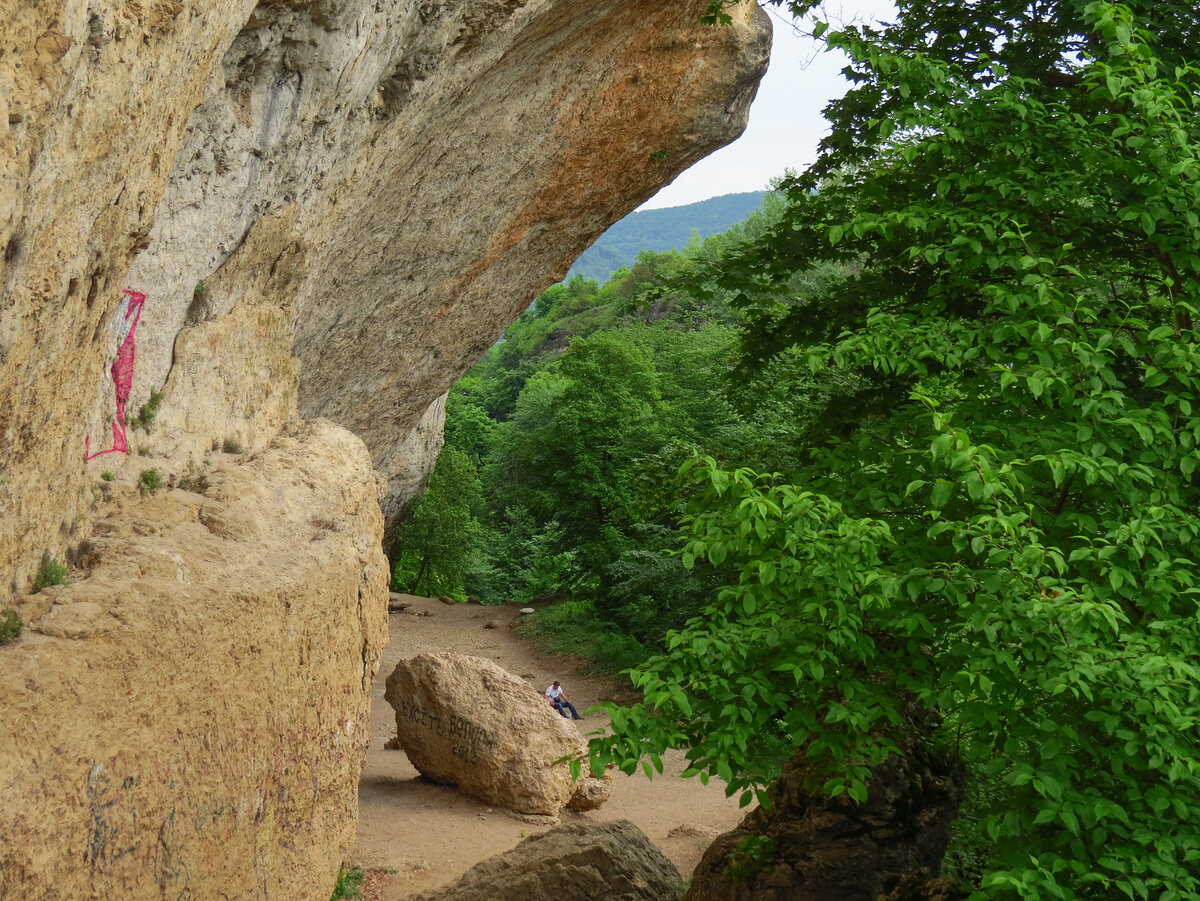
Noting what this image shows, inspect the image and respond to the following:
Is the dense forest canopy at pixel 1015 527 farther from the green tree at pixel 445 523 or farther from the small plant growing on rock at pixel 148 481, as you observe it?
the green tree at pixel 445 523

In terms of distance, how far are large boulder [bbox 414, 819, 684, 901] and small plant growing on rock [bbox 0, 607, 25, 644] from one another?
158 inches

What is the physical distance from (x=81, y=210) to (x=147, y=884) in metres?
3.45

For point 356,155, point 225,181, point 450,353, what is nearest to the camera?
point 225,181

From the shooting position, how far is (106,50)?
4.07 m

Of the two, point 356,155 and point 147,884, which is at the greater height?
point 356,155

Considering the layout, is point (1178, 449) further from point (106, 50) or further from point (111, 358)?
point (111, 358)

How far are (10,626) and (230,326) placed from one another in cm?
356

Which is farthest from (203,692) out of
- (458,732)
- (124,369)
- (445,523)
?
(445,523)

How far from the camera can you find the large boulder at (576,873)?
278 inches

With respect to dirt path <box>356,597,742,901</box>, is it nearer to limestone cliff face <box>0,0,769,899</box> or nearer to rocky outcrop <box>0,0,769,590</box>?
limestone cliff face <box>0,0,769,899</box>

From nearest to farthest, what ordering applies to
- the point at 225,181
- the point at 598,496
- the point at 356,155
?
the point at 225,181 < the point at 356,155 < the point at 598,496

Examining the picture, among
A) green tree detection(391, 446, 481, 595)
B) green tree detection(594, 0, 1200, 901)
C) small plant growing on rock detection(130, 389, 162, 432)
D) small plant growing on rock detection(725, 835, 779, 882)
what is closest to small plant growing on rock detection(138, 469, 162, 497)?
small plant growing on rock detection(130, 389, 162, 432)

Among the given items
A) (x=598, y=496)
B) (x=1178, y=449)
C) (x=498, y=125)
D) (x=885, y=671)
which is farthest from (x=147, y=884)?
(x=598, y=496)

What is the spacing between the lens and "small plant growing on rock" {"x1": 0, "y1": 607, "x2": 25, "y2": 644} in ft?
15.1
